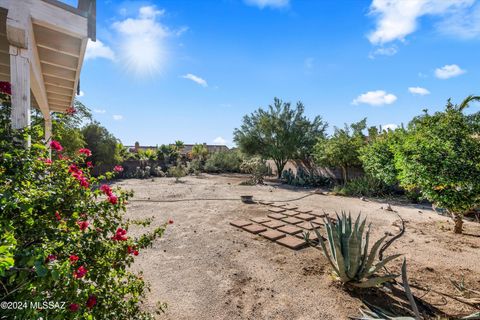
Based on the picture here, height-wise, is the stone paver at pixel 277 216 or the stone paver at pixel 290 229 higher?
the stone paver at pixel 277 216

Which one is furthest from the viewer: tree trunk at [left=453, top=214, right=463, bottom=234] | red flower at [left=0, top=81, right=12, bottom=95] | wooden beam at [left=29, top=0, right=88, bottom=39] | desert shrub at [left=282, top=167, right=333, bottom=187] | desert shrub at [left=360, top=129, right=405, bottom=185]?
desert shrub at [left=282, top=167, right=333, bottom=187]

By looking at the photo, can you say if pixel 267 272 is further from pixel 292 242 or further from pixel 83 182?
pixel 83 182

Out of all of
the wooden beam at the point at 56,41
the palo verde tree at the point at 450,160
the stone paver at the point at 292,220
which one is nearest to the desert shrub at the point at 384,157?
the palo verde tree at the point at 450,160

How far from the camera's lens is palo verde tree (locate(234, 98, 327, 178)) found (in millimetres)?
17609

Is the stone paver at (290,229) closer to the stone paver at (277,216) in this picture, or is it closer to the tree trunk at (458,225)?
the stone paver at (277,216)

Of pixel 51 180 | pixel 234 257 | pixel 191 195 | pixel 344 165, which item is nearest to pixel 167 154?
pixel 191 195

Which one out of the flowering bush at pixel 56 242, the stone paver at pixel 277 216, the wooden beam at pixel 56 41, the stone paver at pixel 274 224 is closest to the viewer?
the flowering bush at pixel 56 242

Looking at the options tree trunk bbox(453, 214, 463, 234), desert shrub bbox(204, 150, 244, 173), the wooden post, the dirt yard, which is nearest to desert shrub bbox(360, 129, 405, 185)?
the dirt yard

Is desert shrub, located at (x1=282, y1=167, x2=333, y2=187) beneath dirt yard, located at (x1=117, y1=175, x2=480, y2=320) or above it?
above

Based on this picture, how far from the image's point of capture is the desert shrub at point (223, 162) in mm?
24016

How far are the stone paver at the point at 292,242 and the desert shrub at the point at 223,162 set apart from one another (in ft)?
62.3

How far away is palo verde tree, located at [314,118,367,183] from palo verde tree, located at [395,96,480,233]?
6.76 meters

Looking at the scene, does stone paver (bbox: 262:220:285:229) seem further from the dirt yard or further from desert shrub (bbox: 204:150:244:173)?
desert shrub (bbox: 204:150:244:173)

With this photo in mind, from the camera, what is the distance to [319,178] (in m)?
15.3
